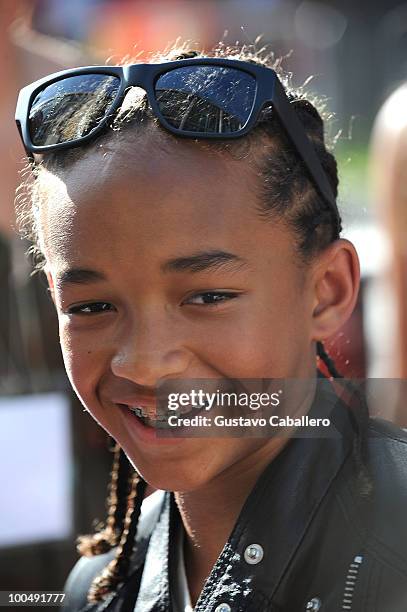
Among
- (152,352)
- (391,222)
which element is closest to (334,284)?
(152,352)

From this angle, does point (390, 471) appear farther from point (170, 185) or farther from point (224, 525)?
point (170, 185)

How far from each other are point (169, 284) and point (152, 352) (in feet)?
0.22

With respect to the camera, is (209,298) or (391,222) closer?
(209,298)

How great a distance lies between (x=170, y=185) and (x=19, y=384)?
121cm

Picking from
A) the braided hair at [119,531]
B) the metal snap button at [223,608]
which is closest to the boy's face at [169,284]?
the metal snap button at [223,608]

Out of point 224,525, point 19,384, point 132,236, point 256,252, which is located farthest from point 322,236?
point 19,384

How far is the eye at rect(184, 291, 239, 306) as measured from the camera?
896mm

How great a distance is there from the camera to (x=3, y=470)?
1.73m

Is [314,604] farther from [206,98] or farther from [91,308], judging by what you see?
[206,98]

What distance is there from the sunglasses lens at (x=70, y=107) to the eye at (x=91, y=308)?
0.17 m

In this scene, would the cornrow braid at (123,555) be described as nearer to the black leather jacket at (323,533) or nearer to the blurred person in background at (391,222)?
the black leather jacket at (323,533)

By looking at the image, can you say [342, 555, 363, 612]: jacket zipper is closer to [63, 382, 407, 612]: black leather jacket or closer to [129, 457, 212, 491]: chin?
[63, 382, 407, 612]: black leather jacket

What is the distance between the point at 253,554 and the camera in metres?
0.91

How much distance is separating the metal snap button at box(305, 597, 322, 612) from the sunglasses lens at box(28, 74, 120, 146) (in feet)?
1.68
